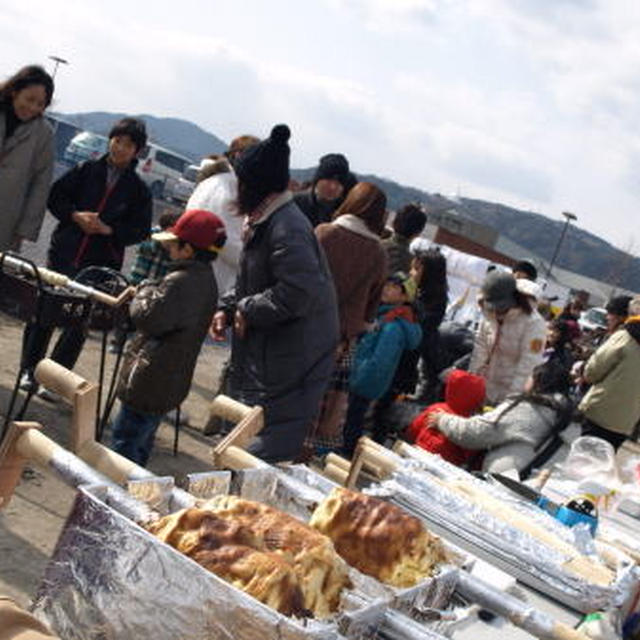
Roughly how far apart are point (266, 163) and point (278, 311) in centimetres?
58

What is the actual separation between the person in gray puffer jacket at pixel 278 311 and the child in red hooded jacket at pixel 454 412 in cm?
151

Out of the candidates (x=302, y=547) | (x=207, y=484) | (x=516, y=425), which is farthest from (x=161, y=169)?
(x=302, y=547)

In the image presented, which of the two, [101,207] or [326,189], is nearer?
[101,207]

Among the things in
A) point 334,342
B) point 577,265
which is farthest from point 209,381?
point 577,265

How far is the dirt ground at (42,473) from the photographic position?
332 centimetres

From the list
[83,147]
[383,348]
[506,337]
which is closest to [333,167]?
[383,348]

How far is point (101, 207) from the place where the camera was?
5.43 meters

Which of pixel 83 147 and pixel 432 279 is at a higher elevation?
pixel 83 147

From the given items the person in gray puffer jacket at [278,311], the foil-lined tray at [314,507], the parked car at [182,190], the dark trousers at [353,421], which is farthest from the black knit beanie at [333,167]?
the parked car at [182,190]

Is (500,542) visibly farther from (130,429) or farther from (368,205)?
(368,205)

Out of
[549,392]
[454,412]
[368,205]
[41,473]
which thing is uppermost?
[368,205]

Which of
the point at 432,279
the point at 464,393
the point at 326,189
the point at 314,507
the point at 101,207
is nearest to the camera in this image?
the point at 314,507

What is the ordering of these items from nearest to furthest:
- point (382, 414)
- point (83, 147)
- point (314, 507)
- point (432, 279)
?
point (314, 507), point (432, 279), point (382, 414), point (83, 147)

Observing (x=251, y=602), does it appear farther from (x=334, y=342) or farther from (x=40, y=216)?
(x=40, y=216)
